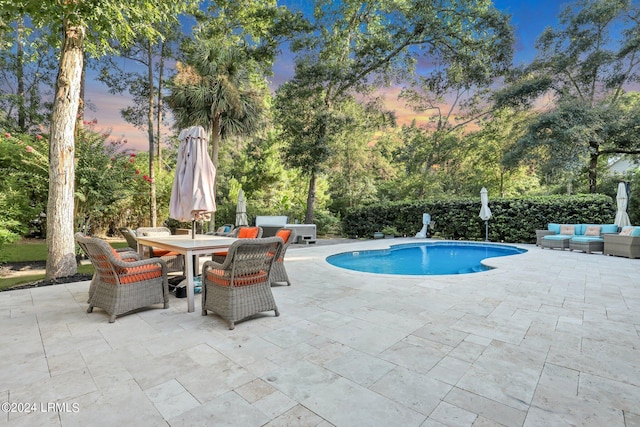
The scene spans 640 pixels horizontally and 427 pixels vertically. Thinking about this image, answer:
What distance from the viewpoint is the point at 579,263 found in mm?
6867

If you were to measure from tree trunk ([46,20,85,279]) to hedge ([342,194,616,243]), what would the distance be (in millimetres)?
11874

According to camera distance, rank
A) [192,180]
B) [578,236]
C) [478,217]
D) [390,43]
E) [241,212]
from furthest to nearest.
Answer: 1. [390,43]
2. [478,217]
3. [241,212]
4. [578,236]
5. [192,180]

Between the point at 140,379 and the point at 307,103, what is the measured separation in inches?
525

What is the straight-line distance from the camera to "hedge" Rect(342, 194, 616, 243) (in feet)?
33.0

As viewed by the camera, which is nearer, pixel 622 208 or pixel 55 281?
pixel 55 281

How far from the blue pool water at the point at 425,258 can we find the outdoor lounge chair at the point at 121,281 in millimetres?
4887

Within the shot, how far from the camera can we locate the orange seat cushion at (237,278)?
3.12 meters

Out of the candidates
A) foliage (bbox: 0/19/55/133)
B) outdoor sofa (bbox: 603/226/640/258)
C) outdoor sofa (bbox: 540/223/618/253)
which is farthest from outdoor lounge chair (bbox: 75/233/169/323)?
foliage (bbox: 0/19/55/133)

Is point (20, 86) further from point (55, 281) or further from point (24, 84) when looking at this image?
point (55, 281)

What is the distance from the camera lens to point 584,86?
14.8 m

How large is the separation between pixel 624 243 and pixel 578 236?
1.51 m

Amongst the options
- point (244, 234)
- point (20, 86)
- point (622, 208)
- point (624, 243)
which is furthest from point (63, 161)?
point (622, 208)

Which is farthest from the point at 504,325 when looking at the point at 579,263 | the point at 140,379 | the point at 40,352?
the point at 579,263

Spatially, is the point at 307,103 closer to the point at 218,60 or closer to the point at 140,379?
the point at 218,60
